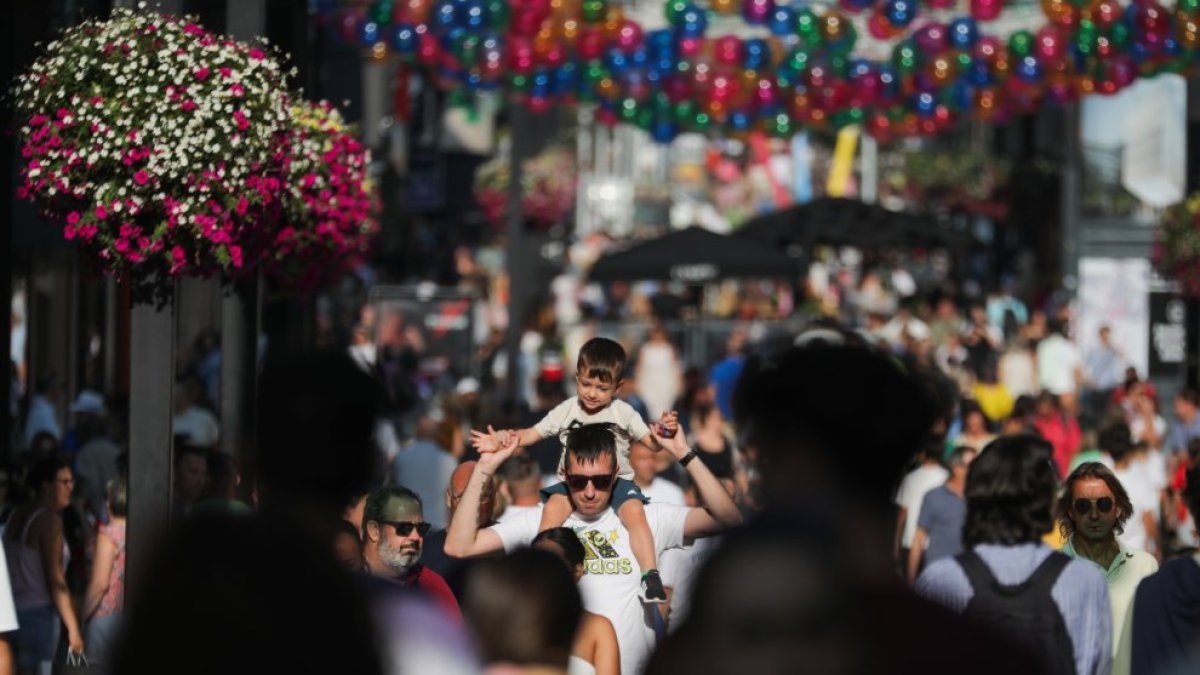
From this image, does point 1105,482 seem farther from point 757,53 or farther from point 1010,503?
point 757,53

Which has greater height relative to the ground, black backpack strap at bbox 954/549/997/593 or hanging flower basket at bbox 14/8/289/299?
hanging flower basket at bbox 14/8/289/299

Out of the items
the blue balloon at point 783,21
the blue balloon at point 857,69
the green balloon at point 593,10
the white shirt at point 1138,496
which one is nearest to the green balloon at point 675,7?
the green balloon at point 593,10

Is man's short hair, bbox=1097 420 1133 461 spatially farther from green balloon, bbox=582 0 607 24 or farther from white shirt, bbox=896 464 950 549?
green balloon, bbox=582 0 607 24

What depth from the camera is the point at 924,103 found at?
20047 millimetres

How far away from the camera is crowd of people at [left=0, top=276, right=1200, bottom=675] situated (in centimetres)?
303

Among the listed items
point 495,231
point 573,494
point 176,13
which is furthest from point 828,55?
point 495,231

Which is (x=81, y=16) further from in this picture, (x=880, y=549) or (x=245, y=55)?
(x=880, y=549)

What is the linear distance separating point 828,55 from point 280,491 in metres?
15.7

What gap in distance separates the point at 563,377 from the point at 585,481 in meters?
8.97

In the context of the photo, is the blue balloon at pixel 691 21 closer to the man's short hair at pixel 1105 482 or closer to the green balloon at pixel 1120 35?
the green balloon at pixel 1120 35

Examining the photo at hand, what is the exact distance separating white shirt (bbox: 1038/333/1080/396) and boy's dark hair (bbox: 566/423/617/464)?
16016 millimetres

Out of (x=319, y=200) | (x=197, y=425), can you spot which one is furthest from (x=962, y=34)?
(x=319, y=200)

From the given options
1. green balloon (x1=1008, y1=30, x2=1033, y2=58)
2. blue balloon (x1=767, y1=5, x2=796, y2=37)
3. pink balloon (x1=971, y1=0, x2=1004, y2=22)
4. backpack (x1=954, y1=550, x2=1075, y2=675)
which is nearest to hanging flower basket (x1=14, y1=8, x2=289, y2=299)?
backpack (x1=954, y1=550, x2=1075, y2=675)

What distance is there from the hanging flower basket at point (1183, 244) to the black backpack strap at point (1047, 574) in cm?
1476
